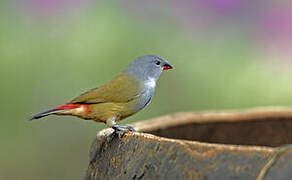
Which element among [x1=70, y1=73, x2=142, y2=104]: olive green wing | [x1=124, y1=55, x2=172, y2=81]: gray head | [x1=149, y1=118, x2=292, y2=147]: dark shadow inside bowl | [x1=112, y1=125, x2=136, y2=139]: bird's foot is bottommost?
[x1=149, y1=118, x2=292, y2=147]: dark shadow inside bowl

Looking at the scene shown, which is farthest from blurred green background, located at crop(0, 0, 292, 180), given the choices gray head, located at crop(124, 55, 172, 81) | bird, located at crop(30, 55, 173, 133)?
bird, located at crop(30, 55, 173, 133)

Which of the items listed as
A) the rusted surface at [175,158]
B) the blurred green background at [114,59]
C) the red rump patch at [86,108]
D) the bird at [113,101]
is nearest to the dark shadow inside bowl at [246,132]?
the rusted surface at [175,158]

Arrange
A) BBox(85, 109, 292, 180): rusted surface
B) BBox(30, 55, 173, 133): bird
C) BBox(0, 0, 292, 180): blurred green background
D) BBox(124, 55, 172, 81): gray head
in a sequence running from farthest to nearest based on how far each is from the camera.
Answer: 1. BBox(0, 0, 292, 180): blurred green background
2. BBox(124, 55, 172, 81): gray head
3. BBox(30, 55, 173, 133): bird
4. BBox(85, 109, 292, 180): rusted surface

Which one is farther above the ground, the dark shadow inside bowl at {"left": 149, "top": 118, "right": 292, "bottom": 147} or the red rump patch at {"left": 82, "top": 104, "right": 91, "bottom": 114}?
the red rump patch at {"left": 82, "top": 104, "right": 91, "bottom": 114}

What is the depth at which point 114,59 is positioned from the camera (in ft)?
15.9

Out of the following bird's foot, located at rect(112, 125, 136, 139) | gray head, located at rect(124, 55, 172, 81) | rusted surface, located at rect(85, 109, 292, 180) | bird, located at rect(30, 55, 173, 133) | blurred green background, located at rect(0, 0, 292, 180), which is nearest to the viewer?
rusted surface, located at rect(85, 109, 292, 180)

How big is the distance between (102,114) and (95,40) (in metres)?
2.68

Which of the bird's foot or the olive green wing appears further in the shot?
the olive green wing

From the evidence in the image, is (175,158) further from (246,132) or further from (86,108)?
(246,132)

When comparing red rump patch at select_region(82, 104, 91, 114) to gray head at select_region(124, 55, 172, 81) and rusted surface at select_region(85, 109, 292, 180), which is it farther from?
gray head at select_region(124, 55, 172, 81)

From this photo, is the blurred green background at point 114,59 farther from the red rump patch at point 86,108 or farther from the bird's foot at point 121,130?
the bird's foot at point 121,130

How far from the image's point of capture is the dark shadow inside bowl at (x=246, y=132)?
2586mm

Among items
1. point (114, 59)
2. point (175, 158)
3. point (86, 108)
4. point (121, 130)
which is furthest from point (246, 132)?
point (114, 59)

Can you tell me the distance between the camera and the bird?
2236mm
